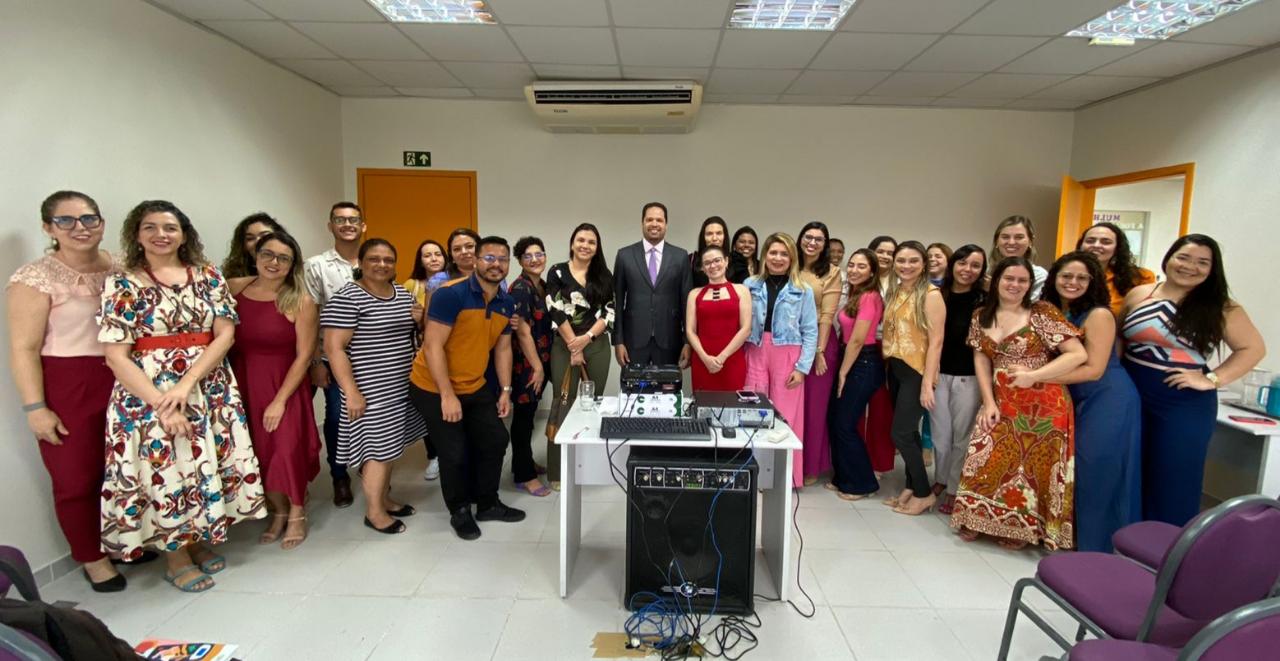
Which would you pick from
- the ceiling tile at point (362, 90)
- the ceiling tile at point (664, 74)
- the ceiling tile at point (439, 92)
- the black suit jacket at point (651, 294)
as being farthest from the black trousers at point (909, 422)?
the ceiling tile at point (362, 90)

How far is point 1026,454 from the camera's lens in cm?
256

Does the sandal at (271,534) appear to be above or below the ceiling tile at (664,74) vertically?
below

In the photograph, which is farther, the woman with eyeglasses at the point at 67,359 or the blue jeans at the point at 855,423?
the blue jeans at the point at 855,423

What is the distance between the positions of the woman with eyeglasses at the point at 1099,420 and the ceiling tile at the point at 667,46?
232cm

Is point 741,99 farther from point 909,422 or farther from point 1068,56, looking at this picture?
point 909,422

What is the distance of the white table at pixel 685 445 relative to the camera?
209cm

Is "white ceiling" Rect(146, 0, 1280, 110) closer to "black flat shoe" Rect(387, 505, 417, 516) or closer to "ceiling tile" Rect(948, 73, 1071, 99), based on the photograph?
"ceiling tile" Rect(948, 73, 1071, 99)

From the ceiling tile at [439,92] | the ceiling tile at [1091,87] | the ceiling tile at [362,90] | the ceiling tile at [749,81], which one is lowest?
the ceiling tile at [362,90]

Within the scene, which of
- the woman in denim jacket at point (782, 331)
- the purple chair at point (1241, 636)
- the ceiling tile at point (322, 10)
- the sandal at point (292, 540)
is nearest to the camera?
the purple chair at point (1241, 636)

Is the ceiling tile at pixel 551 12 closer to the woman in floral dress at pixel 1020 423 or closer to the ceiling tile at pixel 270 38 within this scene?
the ceiling tile at pixel 270 38

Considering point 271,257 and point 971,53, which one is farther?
point 971,53

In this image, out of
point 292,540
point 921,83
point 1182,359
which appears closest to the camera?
point 1182,359

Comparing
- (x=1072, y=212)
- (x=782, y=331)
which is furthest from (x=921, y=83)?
(x=782, y=331)

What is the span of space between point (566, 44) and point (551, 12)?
46cm
